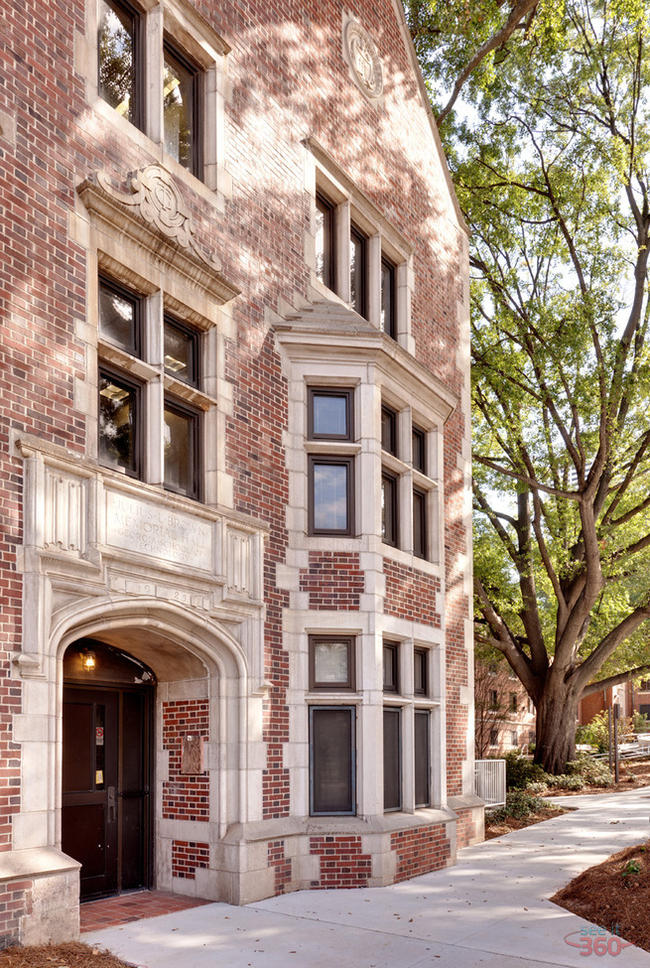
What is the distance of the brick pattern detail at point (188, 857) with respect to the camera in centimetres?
1038

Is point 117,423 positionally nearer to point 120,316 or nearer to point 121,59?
point 120,316

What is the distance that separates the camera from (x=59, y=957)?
736cm

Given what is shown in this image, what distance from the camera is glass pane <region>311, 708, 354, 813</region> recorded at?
11555mm

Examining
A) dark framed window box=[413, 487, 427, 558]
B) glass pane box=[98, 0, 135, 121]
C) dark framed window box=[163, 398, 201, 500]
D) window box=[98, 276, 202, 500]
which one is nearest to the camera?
window box=[98, 276, 202, 500]

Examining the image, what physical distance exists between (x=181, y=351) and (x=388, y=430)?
12.4 ft

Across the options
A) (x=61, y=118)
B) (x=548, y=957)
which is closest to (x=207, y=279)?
(x=61, y=118)

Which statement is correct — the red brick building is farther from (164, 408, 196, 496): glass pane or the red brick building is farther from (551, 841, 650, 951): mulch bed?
(551, 841, 650, 951): mulch bed

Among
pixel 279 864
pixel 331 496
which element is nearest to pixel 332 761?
pixel 279 864

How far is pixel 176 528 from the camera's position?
9695 millimetres

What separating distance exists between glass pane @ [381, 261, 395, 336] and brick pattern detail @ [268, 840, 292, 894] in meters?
7.41

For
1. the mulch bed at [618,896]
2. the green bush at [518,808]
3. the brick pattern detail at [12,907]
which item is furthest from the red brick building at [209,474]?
the green bush at [518,808]

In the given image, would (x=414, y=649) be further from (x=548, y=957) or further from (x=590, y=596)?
(x=590, y=596)

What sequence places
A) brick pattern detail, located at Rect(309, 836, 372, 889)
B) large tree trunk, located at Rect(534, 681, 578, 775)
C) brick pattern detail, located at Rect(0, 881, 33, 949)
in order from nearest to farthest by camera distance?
brick pattern detail, located at Rect(0, 881, 33, 949)
brick pattern detail, located at Rect(309, 836, 372, 889)
large tree trunk, located at Rect(534, 681, 578, 775)

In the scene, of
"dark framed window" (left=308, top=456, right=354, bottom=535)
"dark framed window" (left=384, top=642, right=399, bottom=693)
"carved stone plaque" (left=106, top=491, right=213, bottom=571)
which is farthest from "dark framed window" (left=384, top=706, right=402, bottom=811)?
"carved stone plaque" (left=106, top=491, right=213, bottom=571)
